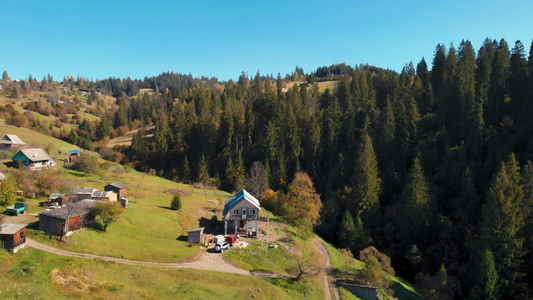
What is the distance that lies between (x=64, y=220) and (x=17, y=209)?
1145cm

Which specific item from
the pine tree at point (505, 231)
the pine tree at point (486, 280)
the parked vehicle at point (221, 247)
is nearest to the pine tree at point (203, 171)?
the parked vehicle at point (221, 247)

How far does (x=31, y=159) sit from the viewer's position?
72188 millimetres

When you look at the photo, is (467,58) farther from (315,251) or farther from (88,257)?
(88,257)

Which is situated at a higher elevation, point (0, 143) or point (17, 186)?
point (0, 143)

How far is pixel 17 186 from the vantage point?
167 feet

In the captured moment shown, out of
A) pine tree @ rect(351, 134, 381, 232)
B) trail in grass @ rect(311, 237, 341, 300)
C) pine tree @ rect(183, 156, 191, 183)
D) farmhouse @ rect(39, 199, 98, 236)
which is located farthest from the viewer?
pine tree @ rect(183, 156, 191, 183)

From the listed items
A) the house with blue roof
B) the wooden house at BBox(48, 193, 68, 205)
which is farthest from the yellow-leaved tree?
the wooden house at BBox(48, 193, 68, 205)

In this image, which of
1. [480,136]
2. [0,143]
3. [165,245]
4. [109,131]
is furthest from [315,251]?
[109,131]

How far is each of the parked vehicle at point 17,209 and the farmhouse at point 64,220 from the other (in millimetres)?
7519

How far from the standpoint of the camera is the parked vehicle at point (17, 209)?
4431 cm

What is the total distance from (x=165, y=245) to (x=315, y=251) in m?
24.5

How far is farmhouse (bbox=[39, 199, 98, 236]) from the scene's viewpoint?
129 ft

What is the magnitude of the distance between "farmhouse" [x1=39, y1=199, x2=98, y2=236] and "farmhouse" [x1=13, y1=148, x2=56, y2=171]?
1514 inches

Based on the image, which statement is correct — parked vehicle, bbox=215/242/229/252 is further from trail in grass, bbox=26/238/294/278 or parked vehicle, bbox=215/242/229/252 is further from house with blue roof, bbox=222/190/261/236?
house with blue roof, bbox=222/190/261/236
